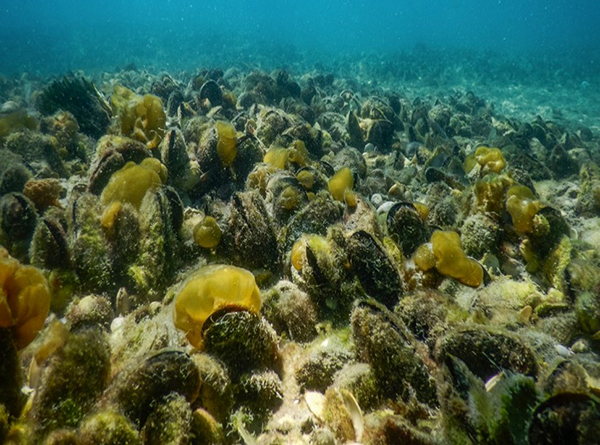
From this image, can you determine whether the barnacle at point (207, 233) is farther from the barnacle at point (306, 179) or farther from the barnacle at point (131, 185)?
the barnacle at point (306, 179)

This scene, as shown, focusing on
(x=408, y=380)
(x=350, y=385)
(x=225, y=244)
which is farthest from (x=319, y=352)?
(x=225, y=244)

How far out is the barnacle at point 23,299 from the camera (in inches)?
67.0

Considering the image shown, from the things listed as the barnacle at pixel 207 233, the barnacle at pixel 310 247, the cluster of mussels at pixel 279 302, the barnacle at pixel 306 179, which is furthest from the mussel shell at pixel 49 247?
the barnacle at pixel 306 179

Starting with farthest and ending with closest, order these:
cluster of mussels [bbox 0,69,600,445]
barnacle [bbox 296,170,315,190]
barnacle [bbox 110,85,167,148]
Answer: barnacle [bbox 110,85,167,148] → barnacle [bbox 296,170,315,190] → cluster of mussels [bbox 0,69,600,445]

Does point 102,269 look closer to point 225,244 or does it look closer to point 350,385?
point 225,244

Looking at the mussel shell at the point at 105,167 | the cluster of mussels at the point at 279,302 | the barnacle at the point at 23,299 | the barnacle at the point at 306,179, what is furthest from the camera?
the barnacle at the point at 306,179

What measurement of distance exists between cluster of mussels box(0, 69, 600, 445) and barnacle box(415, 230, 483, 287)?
0.02 m

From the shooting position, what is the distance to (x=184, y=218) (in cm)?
335

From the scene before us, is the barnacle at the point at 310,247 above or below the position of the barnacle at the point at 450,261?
above

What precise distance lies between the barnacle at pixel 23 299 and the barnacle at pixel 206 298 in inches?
27.4

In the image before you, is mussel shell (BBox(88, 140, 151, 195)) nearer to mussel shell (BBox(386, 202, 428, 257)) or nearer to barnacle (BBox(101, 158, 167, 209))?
barnacle (BBox(101, 158, 167, 209))

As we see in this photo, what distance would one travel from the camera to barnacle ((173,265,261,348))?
6.27 ft

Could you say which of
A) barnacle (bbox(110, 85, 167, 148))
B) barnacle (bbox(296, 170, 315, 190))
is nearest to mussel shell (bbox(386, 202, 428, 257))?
barnacle (bbox(296, 170, 315, 190))

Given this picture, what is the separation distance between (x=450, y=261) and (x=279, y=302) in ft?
4.62
